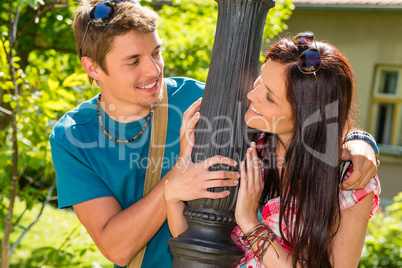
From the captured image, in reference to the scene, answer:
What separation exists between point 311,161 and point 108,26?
1131mm

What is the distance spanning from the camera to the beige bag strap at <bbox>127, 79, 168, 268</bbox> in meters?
2.05

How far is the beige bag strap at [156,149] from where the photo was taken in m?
2.05

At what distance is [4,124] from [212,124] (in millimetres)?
4252

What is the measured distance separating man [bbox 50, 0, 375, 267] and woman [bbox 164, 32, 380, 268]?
17.1 inches

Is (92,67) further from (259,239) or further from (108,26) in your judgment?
(259,239)

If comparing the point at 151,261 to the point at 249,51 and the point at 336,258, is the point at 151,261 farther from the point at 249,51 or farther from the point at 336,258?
the point at 249,51

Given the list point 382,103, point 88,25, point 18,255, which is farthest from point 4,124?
point 382,103

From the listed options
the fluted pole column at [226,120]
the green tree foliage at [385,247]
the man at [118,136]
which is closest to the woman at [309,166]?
the fluted pole column at [226,120]

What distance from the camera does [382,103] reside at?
32.3 ft

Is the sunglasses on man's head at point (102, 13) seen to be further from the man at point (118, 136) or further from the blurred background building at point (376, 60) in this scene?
the blurred background building at point (376, 60)

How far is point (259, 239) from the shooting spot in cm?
158

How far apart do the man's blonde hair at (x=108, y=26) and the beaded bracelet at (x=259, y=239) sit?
3.57ft

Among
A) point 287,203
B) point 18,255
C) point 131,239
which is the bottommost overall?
point 18,255

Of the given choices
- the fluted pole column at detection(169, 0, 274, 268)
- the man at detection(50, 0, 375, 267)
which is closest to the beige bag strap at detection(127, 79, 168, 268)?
the man at detection(50, 0, 375, 267)
